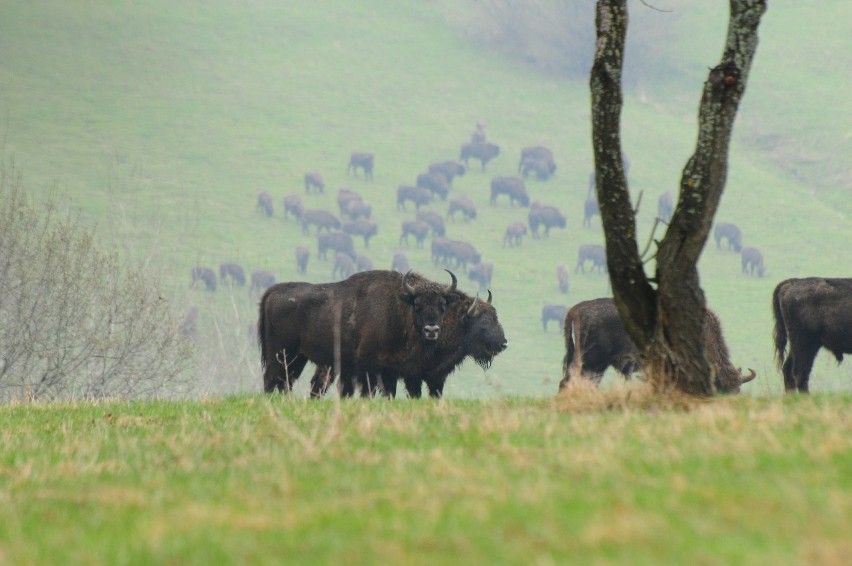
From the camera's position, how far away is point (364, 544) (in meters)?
5.22

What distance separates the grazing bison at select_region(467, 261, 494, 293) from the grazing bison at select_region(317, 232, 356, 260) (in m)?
12.9

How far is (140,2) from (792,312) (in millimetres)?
142835

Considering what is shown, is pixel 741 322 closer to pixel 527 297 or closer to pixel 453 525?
pixel 527 297

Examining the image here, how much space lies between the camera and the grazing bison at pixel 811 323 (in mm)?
23156

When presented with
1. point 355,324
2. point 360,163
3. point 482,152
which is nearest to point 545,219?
point 360,163

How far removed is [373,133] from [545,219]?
83.4 feet

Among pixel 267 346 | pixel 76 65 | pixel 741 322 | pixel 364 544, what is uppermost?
pixel 76 65

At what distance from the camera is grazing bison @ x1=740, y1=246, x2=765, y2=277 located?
113 m

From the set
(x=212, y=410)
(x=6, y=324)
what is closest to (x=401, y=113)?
(x=6, y=324)

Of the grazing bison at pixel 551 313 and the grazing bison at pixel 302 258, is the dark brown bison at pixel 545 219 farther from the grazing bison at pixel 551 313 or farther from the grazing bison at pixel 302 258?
Answer: the grazing bison at pixel 551 313

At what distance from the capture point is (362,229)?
12519cm

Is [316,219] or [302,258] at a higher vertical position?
[316,219]

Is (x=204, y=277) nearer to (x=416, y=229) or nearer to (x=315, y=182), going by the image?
(x=416, y=229)

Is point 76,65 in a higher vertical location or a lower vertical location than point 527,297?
higher
